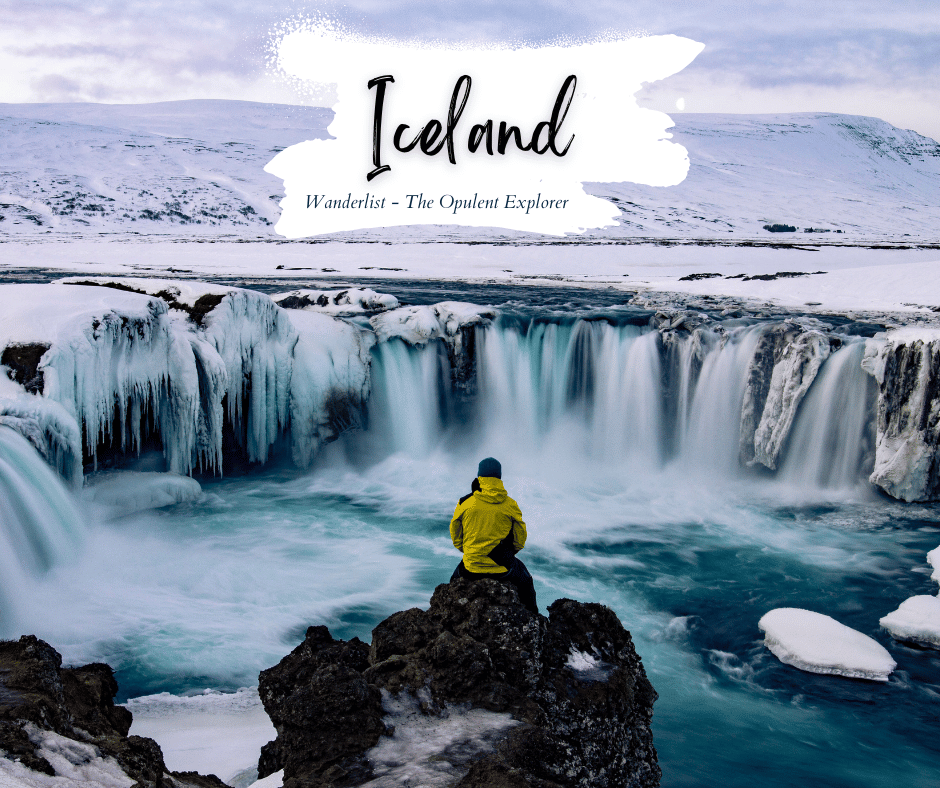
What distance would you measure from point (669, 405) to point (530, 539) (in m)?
4.64

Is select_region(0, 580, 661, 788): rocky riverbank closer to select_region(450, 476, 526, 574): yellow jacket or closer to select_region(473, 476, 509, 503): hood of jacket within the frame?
select_region(450, 476, 526, 574): yellow jacket

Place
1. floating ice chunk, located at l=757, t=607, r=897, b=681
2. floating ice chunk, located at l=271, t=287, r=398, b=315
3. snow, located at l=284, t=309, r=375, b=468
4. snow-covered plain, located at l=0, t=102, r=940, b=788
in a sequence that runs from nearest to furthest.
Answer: snow-covered plain, located at l=0, t=102, r=940, b=788, floating ice chunk, located at l=757, t=607, r=897, b=681, snow, located at l=284, t=309, r=375, b=468, floating ice chunk, located at l=271, t=287, r=398, b=315

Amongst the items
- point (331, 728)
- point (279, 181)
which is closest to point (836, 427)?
point (331, 728)

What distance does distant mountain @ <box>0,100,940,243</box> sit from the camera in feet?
213

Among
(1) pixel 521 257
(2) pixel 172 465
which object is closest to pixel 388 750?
(2) pixel 172 465

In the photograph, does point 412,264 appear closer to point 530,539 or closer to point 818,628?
point 530,539

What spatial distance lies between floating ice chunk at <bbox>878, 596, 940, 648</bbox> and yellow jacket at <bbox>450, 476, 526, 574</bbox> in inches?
200

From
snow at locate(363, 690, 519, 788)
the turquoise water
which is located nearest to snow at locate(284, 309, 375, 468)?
the turquoise water

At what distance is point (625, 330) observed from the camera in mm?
14641

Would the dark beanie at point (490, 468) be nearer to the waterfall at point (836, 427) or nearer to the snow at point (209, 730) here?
the snow at point (209, 730)

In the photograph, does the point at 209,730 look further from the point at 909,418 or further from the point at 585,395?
the point at 909,418

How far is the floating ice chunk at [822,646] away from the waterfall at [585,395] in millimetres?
5224

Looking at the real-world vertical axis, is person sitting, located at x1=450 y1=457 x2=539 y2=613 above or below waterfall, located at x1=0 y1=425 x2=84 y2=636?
above

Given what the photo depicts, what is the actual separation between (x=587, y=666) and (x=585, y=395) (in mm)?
10240
